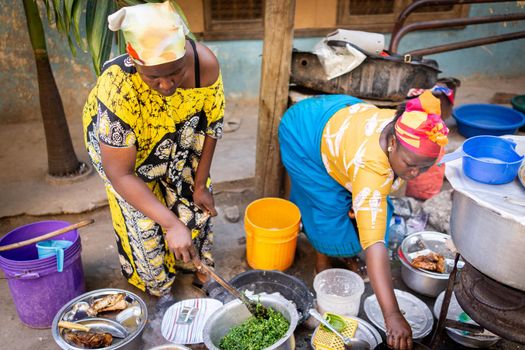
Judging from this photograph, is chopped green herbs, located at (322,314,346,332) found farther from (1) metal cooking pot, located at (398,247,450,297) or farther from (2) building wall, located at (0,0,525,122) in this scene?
(2) building wall, located at (0,0,525,122)

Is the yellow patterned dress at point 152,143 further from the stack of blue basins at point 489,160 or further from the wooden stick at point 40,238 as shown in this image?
the stack of blue basins at point 489,160

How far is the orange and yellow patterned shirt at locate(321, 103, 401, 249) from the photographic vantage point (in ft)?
6.80

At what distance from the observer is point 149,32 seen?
1.68m

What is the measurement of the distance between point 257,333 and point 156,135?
42.5 inches

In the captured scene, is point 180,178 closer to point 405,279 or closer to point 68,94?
point 405,279

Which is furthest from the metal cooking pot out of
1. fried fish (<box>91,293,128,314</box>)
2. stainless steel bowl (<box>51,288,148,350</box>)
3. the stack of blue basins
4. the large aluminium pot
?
fried fish (<box>91,293,128,314</box>)

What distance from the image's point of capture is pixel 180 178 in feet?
8.46

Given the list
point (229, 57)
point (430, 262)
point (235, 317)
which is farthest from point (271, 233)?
point (229, 57)

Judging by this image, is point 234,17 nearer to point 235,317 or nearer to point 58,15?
point 58,15

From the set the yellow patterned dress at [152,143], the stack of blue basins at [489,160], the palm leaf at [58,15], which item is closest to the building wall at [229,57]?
the palm leaf at [58,15]

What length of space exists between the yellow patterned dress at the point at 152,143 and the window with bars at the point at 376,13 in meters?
3.45

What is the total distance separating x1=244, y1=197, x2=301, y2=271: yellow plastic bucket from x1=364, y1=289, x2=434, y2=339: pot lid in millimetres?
609

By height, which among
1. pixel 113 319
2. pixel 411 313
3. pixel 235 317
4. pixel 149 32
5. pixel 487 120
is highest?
pixel 149 32

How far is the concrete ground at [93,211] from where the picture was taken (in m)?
2.69
